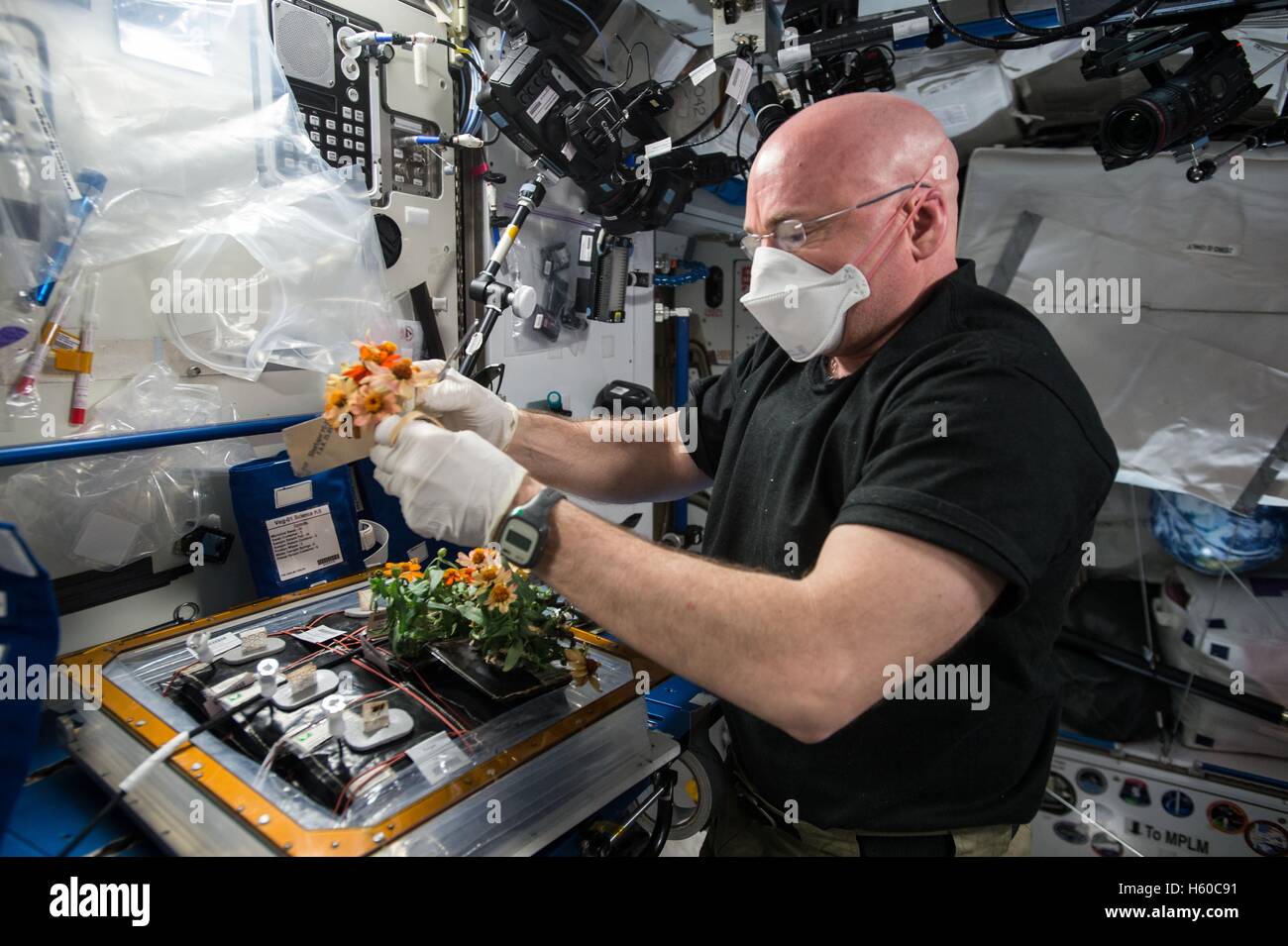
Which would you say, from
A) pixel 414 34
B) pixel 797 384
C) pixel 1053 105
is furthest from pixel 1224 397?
pixel 414 34

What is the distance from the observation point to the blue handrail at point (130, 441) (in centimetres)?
137

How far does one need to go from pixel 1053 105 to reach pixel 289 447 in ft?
11.2

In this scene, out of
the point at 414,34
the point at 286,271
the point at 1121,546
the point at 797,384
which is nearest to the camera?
the point at 797,384

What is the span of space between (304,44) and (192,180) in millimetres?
583

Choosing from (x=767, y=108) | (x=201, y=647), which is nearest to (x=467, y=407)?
(x=201, y=647)

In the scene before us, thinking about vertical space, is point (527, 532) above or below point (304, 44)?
below

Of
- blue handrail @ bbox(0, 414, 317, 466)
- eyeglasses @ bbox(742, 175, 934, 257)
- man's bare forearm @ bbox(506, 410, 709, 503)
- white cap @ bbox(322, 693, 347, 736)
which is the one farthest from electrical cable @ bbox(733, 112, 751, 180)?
white cap @ bbox(322, 693, 347, 736)

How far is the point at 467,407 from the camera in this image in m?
1.67

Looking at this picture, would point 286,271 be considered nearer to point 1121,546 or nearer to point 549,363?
point 549,363

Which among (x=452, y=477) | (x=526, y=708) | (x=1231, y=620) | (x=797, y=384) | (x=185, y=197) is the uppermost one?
(x=185, y=197)

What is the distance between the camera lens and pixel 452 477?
1193mm

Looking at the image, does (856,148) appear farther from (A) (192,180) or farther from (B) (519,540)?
A: (A) (192,180)

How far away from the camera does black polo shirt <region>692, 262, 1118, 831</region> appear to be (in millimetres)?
1017

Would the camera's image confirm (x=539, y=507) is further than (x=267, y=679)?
No
